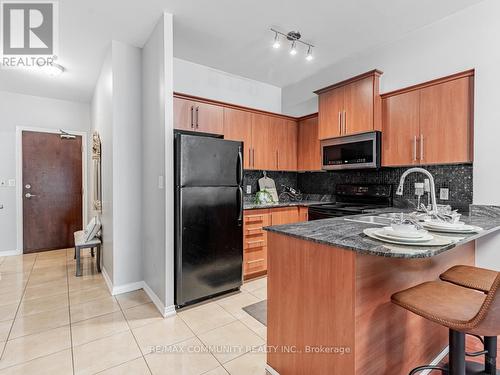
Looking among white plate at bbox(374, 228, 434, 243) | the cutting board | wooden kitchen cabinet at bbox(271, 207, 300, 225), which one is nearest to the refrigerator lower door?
wooden kitchen cabinet at bbox(271, 207, 300, 225)

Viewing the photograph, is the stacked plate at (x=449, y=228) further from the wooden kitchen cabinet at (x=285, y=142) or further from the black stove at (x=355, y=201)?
the wooden kitchen cabinet at (x=285, y=142)

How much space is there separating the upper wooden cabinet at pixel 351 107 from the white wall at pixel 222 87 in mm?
1166

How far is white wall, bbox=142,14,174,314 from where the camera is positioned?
7.75 feet

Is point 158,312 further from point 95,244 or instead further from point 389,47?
point 389,47

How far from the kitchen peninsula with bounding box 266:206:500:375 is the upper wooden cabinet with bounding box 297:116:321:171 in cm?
230

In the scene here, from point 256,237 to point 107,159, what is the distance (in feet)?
6.68

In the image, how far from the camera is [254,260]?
129 inches

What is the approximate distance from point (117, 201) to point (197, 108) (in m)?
1.40

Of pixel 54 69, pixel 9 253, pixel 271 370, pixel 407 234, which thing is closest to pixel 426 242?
pixel 407 234

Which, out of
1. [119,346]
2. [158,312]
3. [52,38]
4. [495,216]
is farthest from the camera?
A: [52,38]

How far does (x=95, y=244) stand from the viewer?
11.4ft

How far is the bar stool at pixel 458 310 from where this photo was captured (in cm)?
100

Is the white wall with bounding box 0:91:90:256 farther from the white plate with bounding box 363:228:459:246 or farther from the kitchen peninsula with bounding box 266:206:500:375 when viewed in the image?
the white plate with bounding box 363:228:459:246

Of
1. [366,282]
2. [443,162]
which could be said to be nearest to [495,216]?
[443,162]
